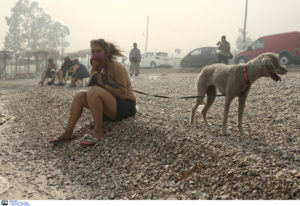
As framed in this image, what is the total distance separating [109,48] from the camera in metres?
4.52

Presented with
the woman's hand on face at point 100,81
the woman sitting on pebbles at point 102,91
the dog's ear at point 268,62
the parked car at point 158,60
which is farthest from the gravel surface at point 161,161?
the parked car at point 158,60

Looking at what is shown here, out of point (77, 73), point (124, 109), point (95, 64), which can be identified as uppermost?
point (95, 64)

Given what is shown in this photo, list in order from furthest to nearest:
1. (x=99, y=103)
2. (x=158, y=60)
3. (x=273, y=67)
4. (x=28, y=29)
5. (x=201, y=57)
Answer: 1. (x=28, y=29)
2. (x=158, y=60)
3. (x=201, y=57)
4. (x=99, y=103)
5. (x=273, y=67)

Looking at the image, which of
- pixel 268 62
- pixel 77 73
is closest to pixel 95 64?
pixel 268 62

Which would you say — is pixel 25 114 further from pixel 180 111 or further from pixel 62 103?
pixel 180 111

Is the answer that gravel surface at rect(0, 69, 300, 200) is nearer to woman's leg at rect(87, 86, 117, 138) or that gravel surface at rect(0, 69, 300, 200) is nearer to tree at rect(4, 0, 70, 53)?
woman's leg at rect(87, 86, 117, 138)

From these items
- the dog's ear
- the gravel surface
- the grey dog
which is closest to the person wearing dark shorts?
the gravel surface

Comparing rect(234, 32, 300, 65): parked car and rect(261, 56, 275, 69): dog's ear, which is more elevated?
rect(234, 32, 300, 65): parked car

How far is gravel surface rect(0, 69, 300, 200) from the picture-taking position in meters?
3.04

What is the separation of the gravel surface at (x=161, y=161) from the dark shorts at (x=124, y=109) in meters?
0.14

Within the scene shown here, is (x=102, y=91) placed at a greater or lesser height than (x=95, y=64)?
lesser

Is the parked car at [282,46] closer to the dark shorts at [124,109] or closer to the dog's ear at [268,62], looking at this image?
the dog's ear at [268,62]

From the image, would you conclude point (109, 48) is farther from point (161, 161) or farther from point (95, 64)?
point (161, 161)

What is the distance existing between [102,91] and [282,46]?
13680 millimetres
